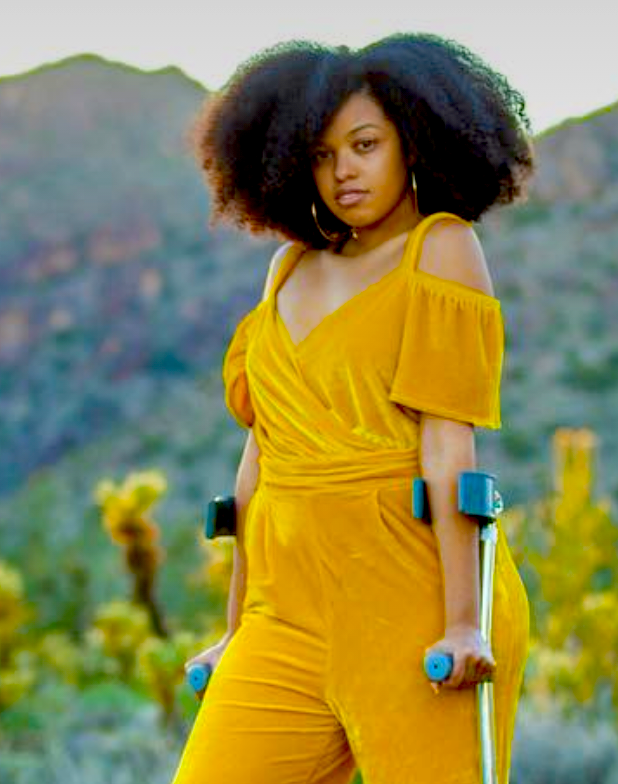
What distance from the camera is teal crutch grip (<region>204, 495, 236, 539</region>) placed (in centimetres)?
345

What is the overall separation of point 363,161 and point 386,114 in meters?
0.08

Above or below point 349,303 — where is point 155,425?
above

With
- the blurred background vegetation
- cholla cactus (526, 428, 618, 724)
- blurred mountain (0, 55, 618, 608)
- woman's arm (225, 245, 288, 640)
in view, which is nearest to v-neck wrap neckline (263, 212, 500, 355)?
woman's arm (225, 245, 288, 640)

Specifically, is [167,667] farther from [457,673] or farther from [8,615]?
[457,673]

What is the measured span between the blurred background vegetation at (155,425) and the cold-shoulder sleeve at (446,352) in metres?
4.04

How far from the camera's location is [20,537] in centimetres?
2888

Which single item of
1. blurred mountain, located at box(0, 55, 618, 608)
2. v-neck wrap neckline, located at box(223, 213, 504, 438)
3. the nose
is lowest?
v-neck wrap neckline, located at box(223, 213, 504, 438)

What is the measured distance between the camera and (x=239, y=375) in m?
3.38

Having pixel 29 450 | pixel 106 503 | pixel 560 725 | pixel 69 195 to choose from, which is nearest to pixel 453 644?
pixel 560 725

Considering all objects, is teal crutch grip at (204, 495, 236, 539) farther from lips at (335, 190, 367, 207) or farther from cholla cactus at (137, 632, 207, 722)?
cholla cactus at (137, 632, 207, 722)

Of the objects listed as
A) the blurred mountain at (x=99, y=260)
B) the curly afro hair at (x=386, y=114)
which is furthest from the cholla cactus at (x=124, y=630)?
the blurred mountain at (x=99, y=260)

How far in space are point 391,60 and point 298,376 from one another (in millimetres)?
524

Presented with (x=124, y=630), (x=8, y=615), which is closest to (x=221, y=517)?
(x=8, y=615)

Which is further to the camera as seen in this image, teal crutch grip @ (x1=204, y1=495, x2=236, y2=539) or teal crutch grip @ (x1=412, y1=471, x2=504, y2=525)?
teal crutch grip @ (x1=204, y1=495, x2=236, y2=539)
